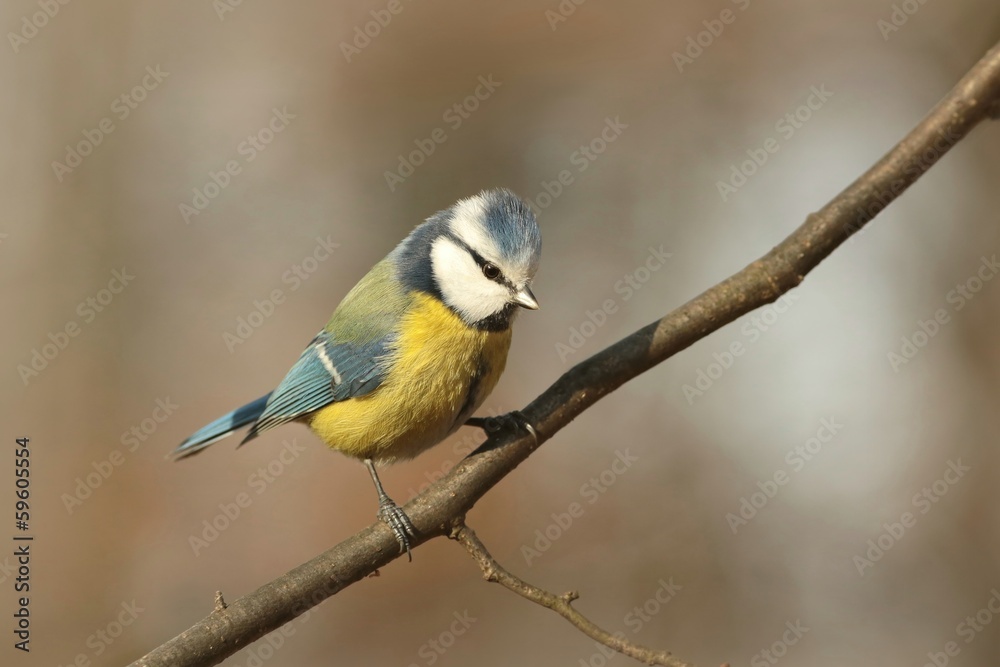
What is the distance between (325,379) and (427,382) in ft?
1.26

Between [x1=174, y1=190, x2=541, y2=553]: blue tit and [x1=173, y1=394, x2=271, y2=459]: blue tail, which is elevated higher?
[x1=174, y1=190, x2=541, y2=553]: blue tit

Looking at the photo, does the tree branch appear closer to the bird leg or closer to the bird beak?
the bird leg

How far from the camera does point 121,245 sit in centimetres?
443

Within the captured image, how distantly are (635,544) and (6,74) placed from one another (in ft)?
12.9

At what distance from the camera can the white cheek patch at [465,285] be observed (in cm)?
194

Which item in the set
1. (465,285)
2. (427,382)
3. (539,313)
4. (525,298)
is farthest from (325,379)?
(539,313)

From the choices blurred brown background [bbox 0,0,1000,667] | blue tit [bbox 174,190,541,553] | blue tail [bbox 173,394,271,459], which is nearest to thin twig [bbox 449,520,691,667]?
blue tit [bbox 174,190,541,553]

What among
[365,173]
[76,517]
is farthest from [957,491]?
[76,517]

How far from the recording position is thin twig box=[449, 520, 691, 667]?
1.32 meters

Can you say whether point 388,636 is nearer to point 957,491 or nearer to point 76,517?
point 76,517

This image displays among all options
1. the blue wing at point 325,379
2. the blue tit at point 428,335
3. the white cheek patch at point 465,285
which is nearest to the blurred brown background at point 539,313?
the blue wing at point 325,379

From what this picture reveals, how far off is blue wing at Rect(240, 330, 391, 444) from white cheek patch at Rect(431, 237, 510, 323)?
8.1 inches

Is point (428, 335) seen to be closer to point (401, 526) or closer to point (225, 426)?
point (401, 526)

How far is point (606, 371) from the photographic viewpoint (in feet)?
5.48
